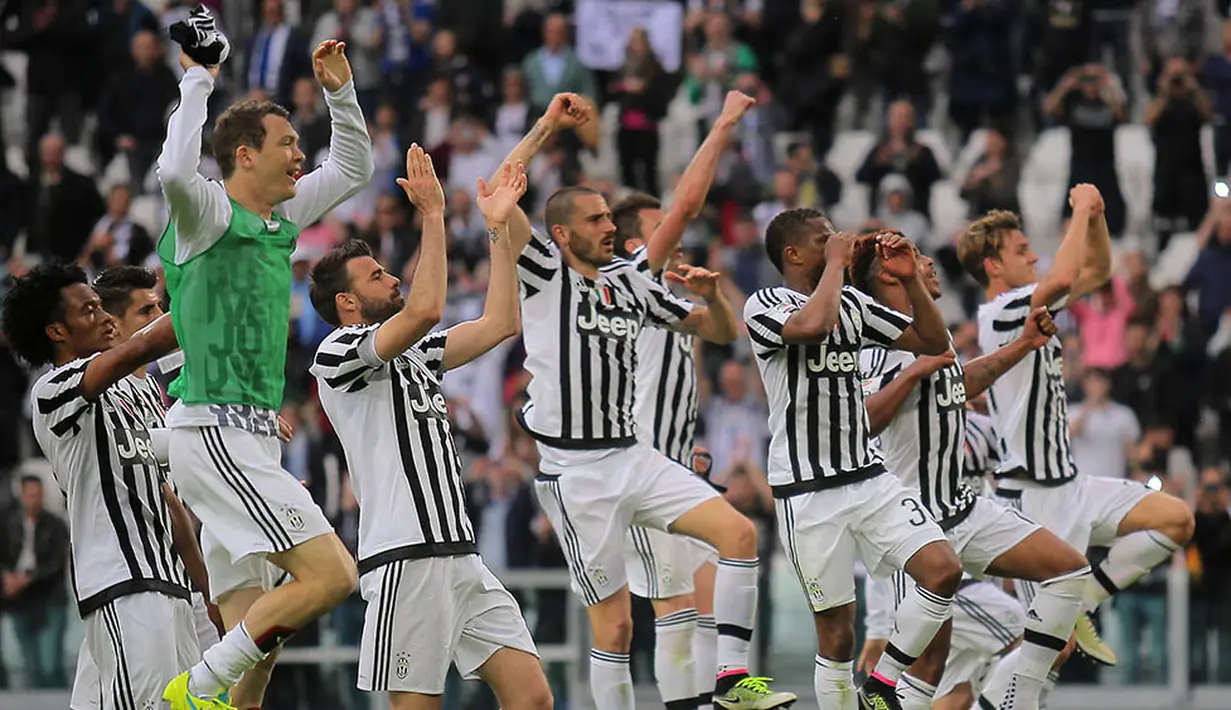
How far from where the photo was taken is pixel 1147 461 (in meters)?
16.1

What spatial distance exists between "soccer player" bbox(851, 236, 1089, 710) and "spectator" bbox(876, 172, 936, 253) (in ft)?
27.2

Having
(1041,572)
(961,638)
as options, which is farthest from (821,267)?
(961,638)

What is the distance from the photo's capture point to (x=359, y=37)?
71.6 ft

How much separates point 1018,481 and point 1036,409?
45 centimetres

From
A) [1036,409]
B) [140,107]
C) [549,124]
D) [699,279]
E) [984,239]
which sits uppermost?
[140,107]

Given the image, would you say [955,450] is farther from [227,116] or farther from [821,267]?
[227,116]

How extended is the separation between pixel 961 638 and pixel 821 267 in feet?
9.27

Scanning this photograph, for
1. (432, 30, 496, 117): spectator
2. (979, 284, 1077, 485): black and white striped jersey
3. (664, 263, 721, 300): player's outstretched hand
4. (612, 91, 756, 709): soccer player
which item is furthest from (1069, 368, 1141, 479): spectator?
(432, 30, 496, 117): spectator

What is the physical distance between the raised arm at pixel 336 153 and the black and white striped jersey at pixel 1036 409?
13.7ft

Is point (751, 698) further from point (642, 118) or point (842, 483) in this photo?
point (642, 118)

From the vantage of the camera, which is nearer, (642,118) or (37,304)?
(37,304)

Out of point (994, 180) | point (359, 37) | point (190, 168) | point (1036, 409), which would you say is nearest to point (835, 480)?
point (1036, 409)

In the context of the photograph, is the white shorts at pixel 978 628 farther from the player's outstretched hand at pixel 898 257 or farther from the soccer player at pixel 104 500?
the soccer player at pixel 104 500

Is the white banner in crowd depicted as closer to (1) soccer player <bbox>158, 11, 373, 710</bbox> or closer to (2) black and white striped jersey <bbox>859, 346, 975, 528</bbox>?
(2) black and white striped jersey <bbox>859, 346, 975, 528</bbox>
